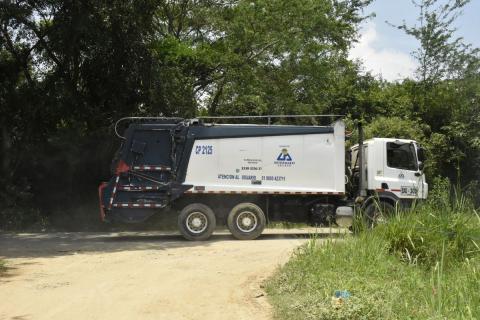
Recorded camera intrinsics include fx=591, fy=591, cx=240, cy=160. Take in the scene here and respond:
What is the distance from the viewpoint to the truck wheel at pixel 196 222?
14.6 meters

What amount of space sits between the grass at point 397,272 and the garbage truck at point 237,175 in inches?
217

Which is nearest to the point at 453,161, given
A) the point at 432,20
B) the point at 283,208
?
the point at 432,20

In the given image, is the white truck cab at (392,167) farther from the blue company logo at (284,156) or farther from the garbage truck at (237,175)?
the blue company logo at (284,156)

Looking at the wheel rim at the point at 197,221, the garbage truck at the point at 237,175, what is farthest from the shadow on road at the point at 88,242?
the garbage truck at the point at 237,175

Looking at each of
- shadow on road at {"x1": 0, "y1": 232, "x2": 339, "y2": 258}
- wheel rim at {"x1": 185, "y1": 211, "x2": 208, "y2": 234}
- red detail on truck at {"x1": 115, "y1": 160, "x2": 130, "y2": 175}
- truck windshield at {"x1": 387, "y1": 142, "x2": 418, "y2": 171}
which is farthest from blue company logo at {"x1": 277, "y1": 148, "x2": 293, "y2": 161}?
red detail on truck at {"x1": 115, "y1": 160, "x2": 130, "y2": 175}

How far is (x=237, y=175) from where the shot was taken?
1474cm

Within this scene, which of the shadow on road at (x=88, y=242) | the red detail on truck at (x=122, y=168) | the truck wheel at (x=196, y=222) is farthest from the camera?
the truck wheel at (x=196, y=222)

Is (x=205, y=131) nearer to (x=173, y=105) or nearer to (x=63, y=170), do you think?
(x=173, y=105)

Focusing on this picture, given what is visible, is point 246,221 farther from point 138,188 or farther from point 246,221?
point 138,188

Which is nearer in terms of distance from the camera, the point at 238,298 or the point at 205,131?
the point at 238,298

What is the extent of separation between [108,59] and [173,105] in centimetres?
232

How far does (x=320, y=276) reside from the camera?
7211 mm

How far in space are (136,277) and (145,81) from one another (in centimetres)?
903

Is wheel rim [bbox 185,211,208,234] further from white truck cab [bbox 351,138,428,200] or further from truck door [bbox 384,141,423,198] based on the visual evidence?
truck door [bbox 384,141,423,198]
